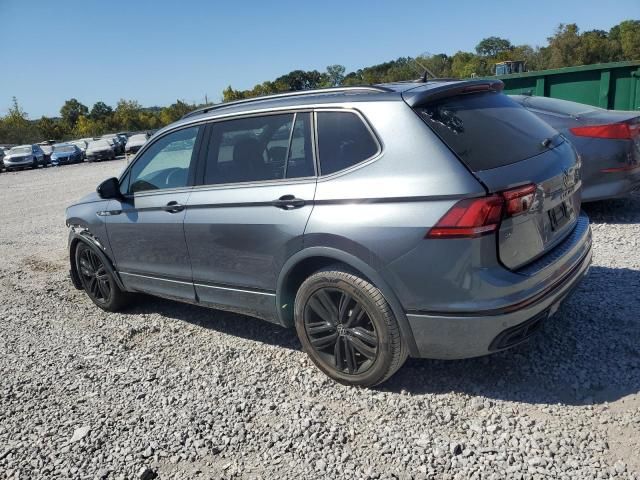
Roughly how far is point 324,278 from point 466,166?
1.09m

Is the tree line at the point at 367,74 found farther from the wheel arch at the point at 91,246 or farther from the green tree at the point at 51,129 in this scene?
the wheel arch at the point at 91,246


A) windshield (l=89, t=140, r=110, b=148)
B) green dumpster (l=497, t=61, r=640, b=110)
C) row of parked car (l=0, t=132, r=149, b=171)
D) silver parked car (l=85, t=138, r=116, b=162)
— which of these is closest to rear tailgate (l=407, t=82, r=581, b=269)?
green dumpster (l=497, t=61, r=640, b=110)

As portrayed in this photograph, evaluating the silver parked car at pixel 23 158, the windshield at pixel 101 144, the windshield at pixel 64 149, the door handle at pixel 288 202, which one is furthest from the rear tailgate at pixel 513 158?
the windshield at pixel 64 149

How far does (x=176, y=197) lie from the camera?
13.2ft

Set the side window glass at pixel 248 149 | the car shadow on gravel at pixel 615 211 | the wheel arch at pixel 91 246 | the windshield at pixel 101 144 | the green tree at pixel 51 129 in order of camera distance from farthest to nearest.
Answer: the green tree at pixel 51 129 < the windshield at pixel 101 144 < the car shadow on gravel at pixel 615 211 < the wheel arch at pixel 91 246 < the side window glass at pixel 248 149

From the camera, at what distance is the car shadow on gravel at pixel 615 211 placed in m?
6.26

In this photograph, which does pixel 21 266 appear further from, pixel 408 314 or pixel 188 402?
pixel 408 314

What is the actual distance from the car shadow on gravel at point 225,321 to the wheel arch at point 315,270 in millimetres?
614

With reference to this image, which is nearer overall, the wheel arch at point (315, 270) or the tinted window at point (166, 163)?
the wheel arch at point (315, 270)

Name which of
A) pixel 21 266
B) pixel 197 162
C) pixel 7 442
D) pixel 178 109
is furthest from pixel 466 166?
pixel 178 109

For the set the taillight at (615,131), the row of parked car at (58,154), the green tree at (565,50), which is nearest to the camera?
the taillight at (615,131)

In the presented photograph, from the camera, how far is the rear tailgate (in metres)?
Result: 2.75

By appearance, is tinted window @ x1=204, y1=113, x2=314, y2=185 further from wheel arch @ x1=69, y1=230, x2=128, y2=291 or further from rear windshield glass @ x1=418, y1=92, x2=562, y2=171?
wheel arch @ x1=69, y1=230, x2=128, y2=291

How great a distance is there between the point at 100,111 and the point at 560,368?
302ft
